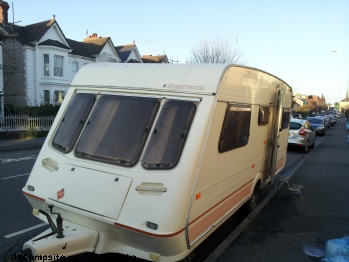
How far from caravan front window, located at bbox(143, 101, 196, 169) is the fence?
15.5 m

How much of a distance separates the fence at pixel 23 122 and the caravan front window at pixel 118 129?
14690mm

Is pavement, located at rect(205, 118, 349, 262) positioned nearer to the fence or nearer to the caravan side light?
the caravan side light

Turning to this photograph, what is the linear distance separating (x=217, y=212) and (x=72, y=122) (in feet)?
7.16

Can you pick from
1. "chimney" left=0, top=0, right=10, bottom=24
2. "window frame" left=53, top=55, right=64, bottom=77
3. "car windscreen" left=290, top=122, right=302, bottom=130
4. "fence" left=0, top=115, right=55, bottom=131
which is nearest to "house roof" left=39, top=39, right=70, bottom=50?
"window frame" left=53, top=55, right=64, bottom=77

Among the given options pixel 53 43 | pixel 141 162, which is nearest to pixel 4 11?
pixel 53 43

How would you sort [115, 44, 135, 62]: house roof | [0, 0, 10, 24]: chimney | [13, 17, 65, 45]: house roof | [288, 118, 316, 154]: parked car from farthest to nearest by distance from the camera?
[115, 44, 135, 62]: house roof, [13, 17, 65, 45]: house roof, [0, 0, 10, 24]: chimney, [288, 118, 316, 154]: parked car

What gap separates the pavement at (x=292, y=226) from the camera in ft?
14.2

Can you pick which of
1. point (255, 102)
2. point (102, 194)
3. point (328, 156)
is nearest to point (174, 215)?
point (102, 194)

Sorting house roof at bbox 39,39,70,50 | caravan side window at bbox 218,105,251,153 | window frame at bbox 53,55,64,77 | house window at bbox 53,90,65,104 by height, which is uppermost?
house roof at bbox 39,39,70,50

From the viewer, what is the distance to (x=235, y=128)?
14.4 feet

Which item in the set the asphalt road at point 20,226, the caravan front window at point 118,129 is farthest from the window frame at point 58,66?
the caravan front window at point 118,129

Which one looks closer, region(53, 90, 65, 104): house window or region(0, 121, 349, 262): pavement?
region(0, 121, 349, 262): pavement

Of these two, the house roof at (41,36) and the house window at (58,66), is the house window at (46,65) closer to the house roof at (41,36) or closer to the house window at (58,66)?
the house window at (58,66)

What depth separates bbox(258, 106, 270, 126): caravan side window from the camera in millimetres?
5625
